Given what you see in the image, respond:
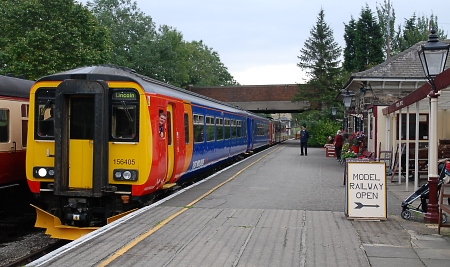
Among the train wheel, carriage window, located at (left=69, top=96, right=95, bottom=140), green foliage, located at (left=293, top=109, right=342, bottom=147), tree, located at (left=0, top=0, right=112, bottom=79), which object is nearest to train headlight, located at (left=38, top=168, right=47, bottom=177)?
carriage window, located at (left=69, top=96, right=95, bottom=140)

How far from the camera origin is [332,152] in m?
27.2

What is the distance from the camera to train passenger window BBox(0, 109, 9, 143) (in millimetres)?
10664

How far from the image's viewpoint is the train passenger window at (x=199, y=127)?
13477 mm

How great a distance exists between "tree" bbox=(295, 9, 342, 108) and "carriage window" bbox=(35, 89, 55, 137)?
129 feet

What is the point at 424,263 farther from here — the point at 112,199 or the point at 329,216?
the point at 112,199

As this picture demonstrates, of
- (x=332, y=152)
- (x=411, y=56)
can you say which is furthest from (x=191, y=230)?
(x=332, y=152)

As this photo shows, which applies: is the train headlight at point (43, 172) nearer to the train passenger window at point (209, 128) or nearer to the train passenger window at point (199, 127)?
the train passenger window at point (199, 127)

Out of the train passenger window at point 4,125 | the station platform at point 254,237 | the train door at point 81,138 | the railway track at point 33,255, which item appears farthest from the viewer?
the train passenger window at point 4,125

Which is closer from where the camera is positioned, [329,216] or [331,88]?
[329,216]

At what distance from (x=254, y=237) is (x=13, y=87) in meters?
7.01

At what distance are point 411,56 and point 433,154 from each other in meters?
13.7

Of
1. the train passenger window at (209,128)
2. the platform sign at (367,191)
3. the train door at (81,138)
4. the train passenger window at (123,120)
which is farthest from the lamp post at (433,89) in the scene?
the train passenger window at (209,128)

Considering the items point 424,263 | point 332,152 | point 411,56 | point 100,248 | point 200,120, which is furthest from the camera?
point 332,152

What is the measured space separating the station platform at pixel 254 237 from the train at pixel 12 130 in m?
3.58
